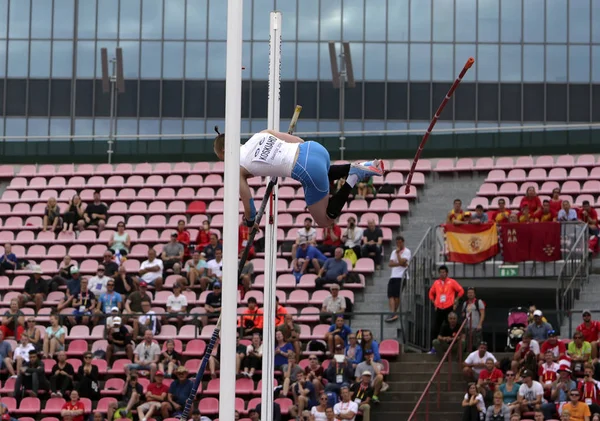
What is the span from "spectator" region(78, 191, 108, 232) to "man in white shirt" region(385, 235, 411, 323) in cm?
558

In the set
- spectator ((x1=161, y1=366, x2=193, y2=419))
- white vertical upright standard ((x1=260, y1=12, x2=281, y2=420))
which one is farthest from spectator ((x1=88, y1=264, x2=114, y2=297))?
white vertical upright standard ((x1=260, y1=12, x2=281, y2=420))

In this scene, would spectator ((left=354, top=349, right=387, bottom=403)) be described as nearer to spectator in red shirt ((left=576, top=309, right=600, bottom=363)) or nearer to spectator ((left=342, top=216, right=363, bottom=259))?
spectator in red shirt ((left=576, top=309, right=600, bottom=363))

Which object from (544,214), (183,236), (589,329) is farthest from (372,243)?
(589,329)

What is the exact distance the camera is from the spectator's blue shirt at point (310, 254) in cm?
1853

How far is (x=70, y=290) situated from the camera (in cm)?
1855

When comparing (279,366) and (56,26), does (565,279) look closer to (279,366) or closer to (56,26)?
(279,366)

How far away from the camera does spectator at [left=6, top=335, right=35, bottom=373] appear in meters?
16.7

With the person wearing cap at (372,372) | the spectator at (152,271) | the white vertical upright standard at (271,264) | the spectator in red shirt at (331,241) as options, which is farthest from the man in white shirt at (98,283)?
the white vertical upright standard at (271,264)

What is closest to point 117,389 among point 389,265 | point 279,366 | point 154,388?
point 154,388

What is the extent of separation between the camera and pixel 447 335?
16422mm

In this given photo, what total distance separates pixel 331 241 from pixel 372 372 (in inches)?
146

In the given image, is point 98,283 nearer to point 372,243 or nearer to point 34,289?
point 34,289

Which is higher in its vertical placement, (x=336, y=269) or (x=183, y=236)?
(x=183, y=236)

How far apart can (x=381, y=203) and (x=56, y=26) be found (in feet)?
38.4
